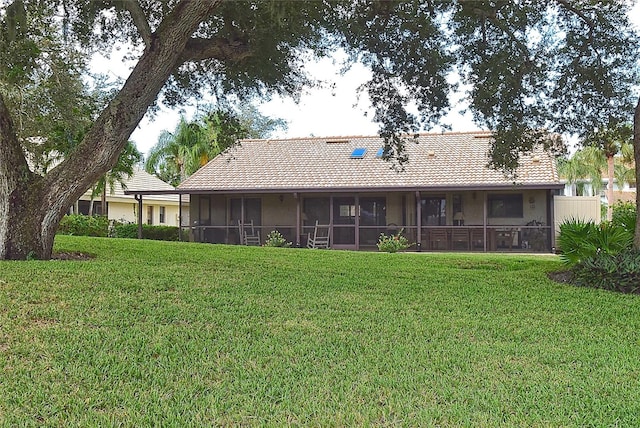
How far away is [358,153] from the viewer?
2266 cm

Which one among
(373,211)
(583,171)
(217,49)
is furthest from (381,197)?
(583,171)

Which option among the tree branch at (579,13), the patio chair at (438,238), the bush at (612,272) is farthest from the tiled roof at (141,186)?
the bush at (612,272)

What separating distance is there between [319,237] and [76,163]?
12025 mm

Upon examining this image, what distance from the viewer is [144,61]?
28.8ft

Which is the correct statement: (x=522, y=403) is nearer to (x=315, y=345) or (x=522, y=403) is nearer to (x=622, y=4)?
(x=315, y=345)

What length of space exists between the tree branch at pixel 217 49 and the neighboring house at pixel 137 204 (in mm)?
17365

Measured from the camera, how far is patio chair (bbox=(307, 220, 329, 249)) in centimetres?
1963

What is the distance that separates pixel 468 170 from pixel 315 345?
1594 centimetres

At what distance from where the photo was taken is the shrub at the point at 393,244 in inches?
722

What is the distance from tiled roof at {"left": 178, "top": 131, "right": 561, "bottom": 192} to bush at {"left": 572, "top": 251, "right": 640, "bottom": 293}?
369 inches

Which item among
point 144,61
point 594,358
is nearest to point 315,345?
point 594,358

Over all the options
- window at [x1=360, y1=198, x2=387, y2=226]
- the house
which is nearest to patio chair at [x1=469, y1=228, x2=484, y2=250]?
the house

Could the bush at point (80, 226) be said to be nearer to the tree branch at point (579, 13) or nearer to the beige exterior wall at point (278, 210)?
the beige exterior wall at point (278, 210)

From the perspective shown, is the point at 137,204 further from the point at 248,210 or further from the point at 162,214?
the point at 248,210
